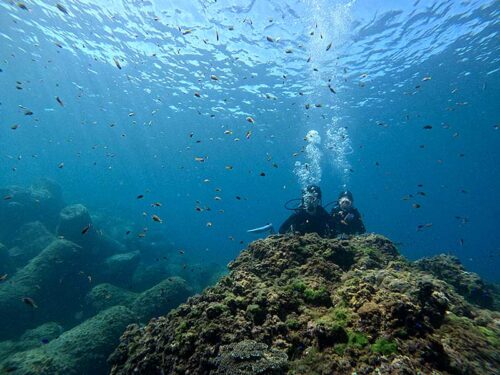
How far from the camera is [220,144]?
2259 inches

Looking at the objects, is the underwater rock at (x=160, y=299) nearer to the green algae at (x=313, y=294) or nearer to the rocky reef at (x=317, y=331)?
the rocky reef at (x=317, y=331)

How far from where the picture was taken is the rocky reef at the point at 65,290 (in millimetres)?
8023

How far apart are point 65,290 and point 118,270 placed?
146 inches

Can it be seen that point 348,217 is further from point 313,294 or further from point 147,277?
point 147,277

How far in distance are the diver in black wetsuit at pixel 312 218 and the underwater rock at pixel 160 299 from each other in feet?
18.9

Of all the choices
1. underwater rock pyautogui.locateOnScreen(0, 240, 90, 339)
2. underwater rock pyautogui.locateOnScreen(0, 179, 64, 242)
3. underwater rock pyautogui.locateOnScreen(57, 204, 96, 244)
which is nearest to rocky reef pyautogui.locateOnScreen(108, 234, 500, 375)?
underwater rock pyautogui.locateOnScreen(0, 240, 90, 339)

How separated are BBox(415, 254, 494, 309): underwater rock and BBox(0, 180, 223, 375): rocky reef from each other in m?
9.65

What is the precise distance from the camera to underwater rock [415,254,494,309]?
859 cm

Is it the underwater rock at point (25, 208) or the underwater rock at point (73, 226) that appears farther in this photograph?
the underwater rock at point (25, 208)

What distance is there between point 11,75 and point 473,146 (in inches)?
3274

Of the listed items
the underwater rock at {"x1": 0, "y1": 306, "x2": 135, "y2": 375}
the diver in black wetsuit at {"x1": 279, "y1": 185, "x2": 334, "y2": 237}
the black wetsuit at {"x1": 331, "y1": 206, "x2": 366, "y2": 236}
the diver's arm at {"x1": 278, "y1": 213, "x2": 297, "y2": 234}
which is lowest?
the underwater rock at {"x1": 0, "y1": 306, "x2": 135, "y2": 375}

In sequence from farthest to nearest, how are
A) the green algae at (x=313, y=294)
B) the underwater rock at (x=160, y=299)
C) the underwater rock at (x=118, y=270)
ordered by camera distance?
the underwater rock at (x=118, y=270) < the underwater rock at (x=160, y=299) < the green algae at (x=313, y=294)

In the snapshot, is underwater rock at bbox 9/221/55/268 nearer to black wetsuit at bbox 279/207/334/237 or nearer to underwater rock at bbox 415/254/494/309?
black wetsuit at bbox 279/207/334/237

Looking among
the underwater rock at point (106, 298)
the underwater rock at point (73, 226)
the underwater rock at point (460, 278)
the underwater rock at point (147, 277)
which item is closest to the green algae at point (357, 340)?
the underwater rock at point (460, 278)
